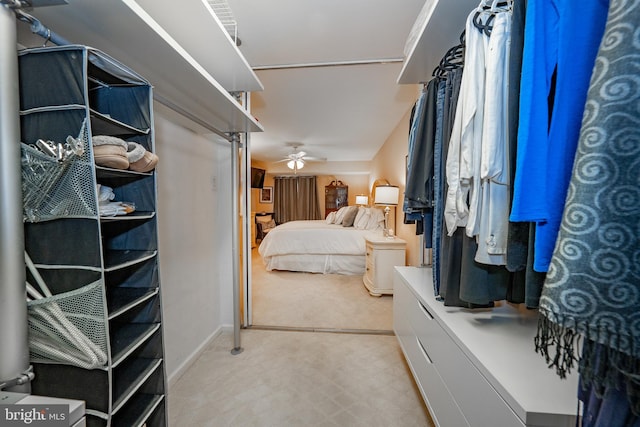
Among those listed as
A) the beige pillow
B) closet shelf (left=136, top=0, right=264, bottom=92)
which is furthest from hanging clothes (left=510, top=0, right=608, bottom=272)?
the beige pillow

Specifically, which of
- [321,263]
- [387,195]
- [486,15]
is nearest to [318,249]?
[321,263]

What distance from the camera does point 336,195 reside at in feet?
24.8

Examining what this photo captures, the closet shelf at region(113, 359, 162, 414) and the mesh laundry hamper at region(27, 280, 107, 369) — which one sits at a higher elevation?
the mesh laundry hamper at region(27, 280, 107, 369)

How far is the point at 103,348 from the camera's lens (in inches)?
25.4

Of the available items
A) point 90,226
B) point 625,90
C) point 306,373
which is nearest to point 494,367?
point 625,90

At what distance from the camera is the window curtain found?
25.3 feet

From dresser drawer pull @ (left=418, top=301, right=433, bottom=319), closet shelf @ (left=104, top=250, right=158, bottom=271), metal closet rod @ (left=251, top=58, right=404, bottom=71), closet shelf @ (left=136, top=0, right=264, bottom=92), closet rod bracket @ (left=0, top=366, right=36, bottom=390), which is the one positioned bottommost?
dresser drawer pull @ (left=418, top=301, right=433, bottom=319)

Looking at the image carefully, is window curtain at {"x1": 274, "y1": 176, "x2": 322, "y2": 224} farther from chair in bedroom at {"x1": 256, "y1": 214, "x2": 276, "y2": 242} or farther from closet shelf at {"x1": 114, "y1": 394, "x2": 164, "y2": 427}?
closet shelf at {"x1": 114, "y1": 394, "x2": 164, "y2": 427}

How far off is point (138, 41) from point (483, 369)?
1532 mm

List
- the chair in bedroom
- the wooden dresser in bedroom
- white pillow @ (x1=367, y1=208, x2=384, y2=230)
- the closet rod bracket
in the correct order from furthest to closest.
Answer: the wooden dresser in bedroom → the chair in bedroom → white pillow @ (x1=367, y1=208, x2=384, y2=230) → the closet rod bracket

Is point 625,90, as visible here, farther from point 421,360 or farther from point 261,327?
point 261,327

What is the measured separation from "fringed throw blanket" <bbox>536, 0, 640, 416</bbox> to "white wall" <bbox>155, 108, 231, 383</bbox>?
1.73 meters

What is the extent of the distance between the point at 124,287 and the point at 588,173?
50.4 inches

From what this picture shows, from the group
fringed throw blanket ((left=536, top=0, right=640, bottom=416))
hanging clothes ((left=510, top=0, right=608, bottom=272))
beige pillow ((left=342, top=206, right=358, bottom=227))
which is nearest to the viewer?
fringed throw blanket ((left=536, top=0, right=640, bottom=416))
